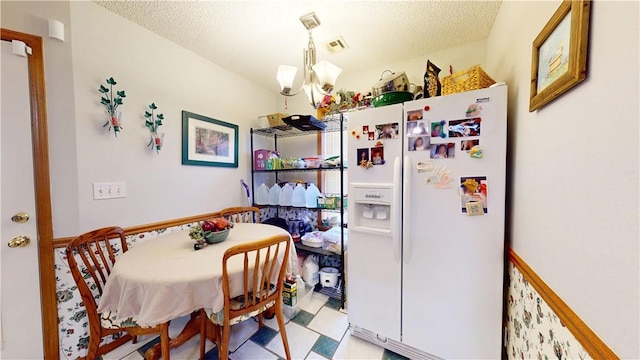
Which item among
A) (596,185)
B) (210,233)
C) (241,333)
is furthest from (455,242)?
(241,333)

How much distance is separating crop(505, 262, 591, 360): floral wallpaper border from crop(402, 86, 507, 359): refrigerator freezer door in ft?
0.23

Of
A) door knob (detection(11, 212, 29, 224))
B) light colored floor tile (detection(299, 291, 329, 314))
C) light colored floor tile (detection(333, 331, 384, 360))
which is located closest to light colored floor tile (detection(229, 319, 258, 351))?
light colored floor tile (detection(299, 291, 329, 314))

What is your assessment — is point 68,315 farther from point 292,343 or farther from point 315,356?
point 315,356

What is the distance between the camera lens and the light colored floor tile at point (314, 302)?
1948 mm

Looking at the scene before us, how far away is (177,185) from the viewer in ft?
6.20

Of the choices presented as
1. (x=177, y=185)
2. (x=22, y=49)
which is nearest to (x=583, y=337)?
(x=177, y=185)

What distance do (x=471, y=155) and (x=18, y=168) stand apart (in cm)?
262

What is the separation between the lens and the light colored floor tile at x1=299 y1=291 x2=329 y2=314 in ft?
6.39

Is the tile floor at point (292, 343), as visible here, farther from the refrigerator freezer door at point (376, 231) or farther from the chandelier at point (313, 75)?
the chandelier at point (313, 75)

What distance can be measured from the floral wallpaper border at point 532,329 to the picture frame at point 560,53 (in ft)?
2.64

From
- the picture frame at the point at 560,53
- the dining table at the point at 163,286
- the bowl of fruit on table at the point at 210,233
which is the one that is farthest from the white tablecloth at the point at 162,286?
the picture frame at the point at 560,53

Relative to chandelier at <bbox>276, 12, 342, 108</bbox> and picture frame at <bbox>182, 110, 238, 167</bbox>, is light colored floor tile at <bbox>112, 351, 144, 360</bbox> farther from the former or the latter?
chandelier at <bbox>276, 12, 342, 108</bbox>

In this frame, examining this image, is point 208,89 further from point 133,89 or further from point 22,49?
point 22,49

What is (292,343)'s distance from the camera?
156cm
